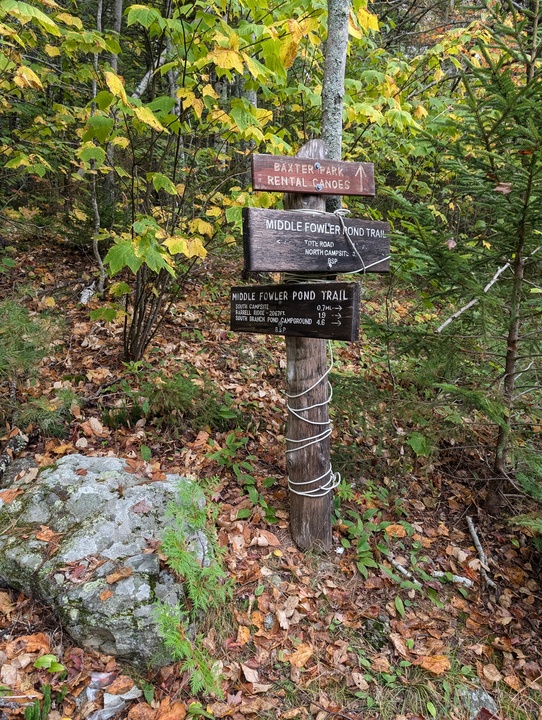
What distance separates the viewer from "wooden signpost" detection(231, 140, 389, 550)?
107 inches

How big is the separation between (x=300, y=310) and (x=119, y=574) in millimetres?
2026

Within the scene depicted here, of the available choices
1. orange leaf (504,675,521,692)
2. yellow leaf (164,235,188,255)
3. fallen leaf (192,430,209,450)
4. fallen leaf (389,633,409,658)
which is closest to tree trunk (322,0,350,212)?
yellow leaf (164,235,188,255)

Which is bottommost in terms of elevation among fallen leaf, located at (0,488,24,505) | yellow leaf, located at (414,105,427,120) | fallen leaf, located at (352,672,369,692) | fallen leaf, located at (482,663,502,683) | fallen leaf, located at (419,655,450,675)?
fallen leaf, located at (482,663,502,683)

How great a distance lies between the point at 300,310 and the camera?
293 centimetres

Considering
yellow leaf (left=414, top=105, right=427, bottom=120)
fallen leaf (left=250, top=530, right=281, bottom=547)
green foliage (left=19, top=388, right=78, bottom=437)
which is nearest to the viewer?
fallen leaf (left=250, top=530, right=281, bottom=547)

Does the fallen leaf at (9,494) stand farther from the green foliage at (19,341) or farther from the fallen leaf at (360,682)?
the fallen leaf at (360,682)

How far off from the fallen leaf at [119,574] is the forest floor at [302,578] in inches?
15.1

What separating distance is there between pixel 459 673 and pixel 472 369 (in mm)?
2465

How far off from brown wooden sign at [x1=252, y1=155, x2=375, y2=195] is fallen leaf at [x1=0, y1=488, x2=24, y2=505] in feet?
9.10

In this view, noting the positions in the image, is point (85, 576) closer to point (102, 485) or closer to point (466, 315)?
point (102, 485)

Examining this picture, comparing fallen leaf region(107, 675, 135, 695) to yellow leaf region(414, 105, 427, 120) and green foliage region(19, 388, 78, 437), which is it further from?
yellow leaf region(414, 105, 427, 120)

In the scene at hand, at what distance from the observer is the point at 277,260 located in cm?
276

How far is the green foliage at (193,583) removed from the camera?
2.35 m

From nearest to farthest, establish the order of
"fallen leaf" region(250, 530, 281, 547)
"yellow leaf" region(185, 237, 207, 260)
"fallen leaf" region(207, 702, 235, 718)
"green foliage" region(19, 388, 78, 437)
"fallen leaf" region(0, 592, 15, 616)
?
1. "fallen leaf" region(207, 702, 235, 718)
2. "fallen leaf" region(0, 592, 15, 616)
3. "fallen leaf" region(250, 530, 281, 547)
4. "yellow leaf" region(185, 237, 207, 260)
5. "green foliage" region(19, 388, 78, 437)
